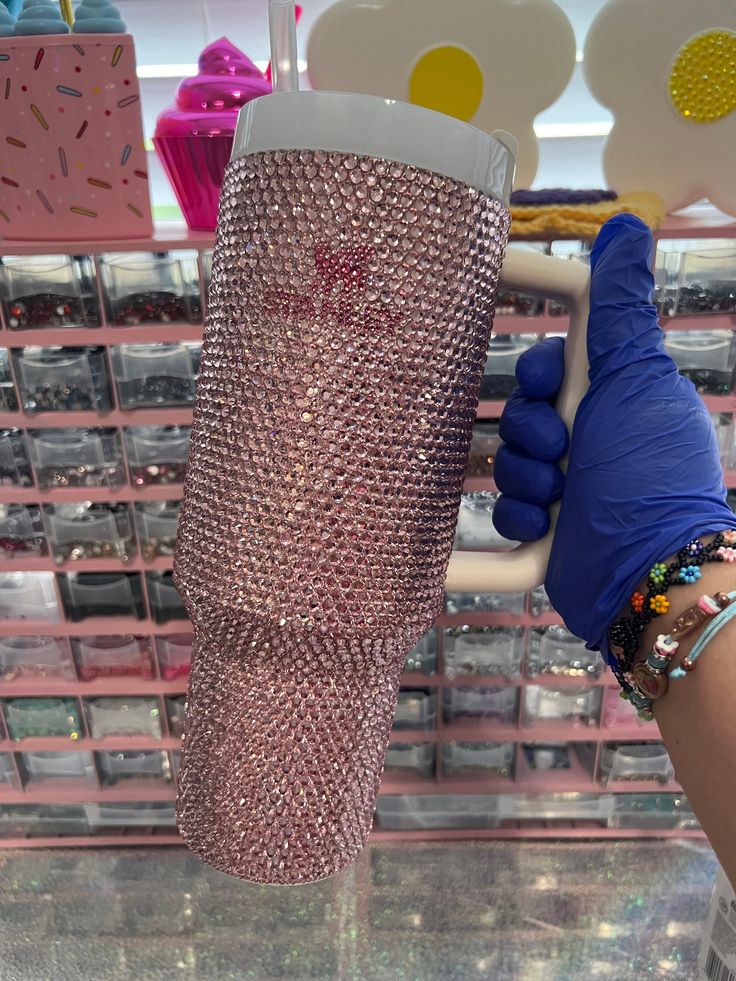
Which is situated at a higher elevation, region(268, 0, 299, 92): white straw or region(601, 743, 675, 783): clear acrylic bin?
region(268, 0, 299, 92): white straw

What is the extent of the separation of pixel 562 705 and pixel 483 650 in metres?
0.14

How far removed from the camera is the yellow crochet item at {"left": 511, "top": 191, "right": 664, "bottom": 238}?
623 millimetres

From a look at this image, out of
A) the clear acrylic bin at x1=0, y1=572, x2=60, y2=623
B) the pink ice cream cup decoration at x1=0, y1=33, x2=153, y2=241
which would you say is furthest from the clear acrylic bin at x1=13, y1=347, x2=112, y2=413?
the clear acrylic bin at x1=0, y1=572, x2=60, y2=623

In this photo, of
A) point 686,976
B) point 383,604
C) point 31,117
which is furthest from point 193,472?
point 686,976

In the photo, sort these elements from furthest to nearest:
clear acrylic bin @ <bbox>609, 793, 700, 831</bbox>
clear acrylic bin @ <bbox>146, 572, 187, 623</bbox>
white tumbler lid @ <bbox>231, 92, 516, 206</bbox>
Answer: clear acrylic bin @ <bbox>609, 793, 700, 831</bbox>, clear acrylic bin @ <bbox>146, 572, 187, 623</bbox>, white tumbler lid @ <bbox>231, 92, 516, 206</bbox>

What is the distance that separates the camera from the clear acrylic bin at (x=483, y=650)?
0.86 meters

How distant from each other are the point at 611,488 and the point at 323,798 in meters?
0.25

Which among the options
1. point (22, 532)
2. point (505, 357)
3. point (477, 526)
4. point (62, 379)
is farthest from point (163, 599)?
point (505, 357)

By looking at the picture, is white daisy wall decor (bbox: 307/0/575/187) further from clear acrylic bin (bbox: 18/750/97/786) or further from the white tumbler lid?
clear acrylic bin (bbox: 18/750/97/786)

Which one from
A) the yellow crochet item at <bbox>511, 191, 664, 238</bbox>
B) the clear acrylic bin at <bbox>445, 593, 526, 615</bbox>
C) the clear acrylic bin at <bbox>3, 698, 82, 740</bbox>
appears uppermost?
the yellow crochet item at <bbox>511, 191, 664, 238</bbox>

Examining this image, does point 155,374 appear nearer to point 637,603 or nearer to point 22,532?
point 22,532

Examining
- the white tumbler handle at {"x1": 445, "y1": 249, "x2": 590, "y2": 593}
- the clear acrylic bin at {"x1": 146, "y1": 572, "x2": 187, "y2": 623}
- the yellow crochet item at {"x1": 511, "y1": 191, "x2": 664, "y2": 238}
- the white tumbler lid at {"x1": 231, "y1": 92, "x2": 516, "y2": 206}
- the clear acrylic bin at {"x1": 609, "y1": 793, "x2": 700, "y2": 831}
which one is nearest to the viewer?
the white tumbler lid at {"x1": 231, "y1": 92, "x2": 516, "y2": 206}

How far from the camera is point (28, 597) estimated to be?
2.83ft

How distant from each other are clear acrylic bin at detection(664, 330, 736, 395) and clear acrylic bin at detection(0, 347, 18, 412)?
0.70 metres
